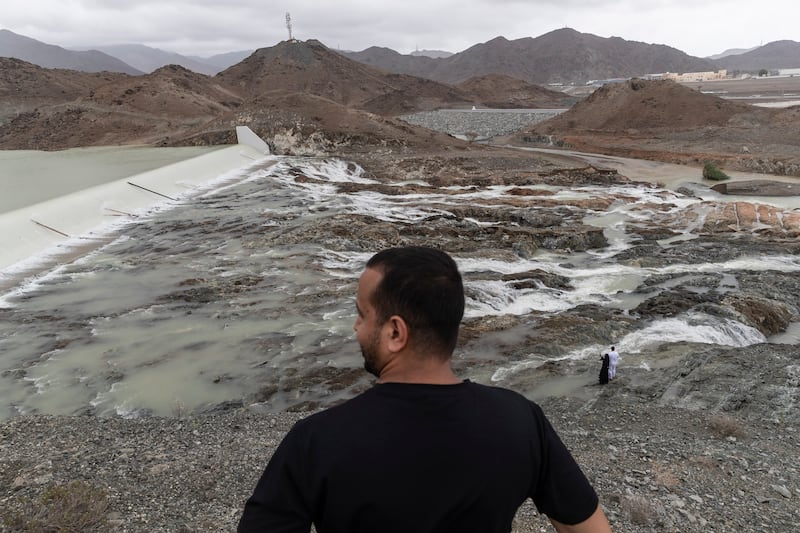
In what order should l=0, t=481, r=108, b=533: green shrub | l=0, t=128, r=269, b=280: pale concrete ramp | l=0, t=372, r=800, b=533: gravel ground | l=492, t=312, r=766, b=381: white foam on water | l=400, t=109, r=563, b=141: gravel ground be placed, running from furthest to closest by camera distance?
l=400, t=109, r=563, b=141: gravel ground < l=0, t=128, r=269, b=280: pale concrete ramp < l=492, t=312, r=766, b=381: white foam on water < l=0, t=372, r=800, b=533: gravel ground < l=0, t=481, r=108, b=533: green shrub

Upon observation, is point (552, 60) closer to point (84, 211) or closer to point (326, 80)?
point (326, 80)

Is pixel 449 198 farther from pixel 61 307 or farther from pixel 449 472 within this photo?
pixel 449 472

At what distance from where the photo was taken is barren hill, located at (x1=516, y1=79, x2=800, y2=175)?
94.8ft

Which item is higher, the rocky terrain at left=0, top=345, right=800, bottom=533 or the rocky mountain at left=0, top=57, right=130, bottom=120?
the rocky mountain at left=0, top=57, right=130, bottom=120

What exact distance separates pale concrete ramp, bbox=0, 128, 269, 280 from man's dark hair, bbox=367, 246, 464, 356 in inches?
531

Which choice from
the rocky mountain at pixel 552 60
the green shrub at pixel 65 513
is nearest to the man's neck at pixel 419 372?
the green shrub at pixel 65 513

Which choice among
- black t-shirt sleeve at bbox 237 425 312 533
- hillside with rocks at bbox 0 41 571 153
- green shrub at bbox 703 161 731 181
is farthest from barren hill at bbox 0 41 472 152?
black t-shirt sleeve at bbox 237 425 312 533

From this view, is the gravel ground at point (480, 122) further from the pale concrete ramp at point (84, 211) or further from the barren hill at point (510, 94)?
the pale concrete ramp at point (84, 211)

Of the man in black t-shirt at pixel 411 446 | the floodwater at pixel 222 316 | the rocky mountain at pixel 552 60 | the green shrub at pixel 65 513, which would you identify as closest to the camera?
the man in black t-shirt at pixel 411 446

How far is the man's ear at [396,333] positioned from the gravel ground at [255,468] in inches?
111

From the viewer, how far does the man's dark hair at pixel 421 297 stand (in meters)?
1.31

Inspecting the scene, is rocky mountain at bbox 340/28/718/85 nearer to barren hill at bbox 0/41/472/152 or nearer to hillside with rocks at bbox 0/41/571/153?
hillside with rocks at bbox 0/41/571/153

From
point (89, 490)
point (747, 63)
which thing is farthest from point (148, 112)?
point (747, 63)

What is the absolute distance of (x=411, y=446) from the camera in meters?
1.17
